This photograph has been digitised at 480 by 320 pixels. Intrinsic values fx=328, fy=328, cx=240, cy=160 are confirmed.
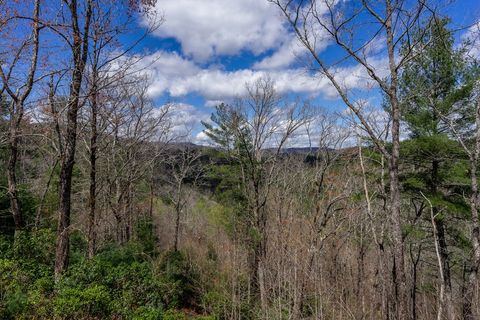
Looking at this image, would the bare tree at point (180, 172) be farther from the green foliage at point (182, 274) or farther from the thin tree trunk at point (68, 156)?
the thin tree trunk at point (68, 156)

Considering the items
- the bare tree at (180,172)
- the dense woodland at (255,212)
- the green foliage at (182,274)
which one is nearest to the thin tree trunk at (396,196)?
the dense woodland at (255,212)

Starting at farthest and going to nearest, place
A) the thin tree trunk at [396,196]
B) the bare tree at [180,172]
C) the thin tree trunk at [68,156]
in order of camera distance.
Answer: the bare tree at [180,172] → the thin tree trunk at [68,156] → the thin tree trunk at [396,196]

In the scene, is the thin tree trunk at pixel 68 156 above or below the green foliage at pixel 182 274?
above

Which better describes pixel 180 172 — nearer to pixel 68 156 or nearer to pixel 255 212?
pixel 255 212

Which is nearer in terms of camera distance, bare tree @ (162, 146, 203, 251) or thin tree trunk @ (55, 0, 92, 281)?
thin tree trunk @ (55, 0, 92, 281)

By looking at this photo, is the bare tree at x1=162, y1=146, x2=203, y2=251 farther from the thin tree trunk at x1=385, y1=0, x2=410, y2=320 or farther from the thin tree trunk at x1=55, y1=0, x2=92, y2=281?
the thin tree trunk at x1=385, y1=0, x2=410, y2=320

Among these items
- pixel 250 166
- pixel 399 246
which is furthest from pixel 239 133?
pixel 399 246

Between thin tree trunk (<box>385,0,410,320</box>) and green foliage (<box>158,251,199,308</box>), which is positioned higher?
thin tree trunk (<box>385,0,410,320</box>)

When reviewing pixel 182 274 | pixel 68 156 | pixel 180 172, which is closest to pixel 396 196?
pixel 68 156

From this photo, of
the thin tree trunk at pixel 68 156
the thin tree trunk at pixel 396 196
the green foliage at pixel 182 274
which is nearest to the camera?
the thin tree trunk at pixel 396 196

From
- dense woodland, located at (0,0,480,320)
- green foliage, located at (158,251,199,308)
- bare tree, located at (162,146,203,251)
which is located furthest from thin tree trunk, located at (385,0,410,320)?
bare tree, located at (162,146,203,251)

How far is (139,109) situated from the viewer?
13.7 meters

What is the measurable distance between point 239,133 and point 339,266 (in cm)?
845

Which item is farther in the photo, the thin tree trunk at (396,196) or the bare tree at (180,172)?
the bare tree at (180,172)
